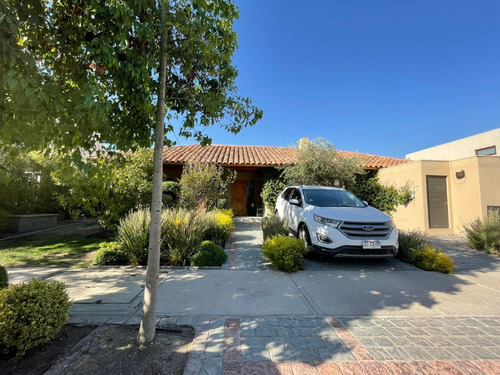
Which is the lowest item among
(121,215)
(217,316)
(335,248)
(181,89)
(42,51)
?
(217,316)

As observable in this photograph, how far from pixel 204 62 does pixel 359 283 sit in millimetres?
4535

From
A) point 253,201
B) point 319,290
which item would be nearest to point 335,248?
point 319,290

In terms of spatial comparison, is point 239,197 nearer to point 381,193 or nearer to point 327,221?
point 381,193

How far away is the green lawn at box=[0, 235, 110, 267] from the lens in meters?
5.84

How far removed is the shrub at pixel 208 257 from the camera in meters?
5.42

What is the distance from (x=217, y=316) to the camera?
3.21 m

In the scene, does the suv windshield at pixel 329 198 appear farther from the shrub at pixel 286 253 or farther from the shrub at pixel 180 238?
the shrub at pixel 180 238

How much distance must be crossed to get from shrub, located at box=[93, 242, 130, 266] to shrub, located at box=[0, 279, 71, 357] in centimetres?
322

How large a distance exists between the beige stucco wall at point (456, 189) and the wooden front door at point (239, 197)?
8662mm

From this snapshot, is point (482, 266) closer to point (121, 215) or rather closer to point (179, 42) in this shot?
point (179, 42)

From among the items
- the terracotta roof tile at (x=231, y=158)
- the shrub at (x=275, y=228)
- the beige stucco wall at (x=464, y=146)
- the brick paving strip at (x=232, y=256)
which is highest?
the beige stucco wall at (x=464, y=146)

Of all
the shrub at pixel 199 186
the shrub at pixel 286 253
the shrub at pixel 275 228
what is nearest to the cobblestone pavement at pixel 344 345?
the shrub at pixel 286 253

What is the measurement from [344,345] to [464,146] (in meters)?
24.4

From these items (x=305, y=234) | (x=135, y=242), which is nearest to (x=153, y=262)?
(x=135, y=242)
